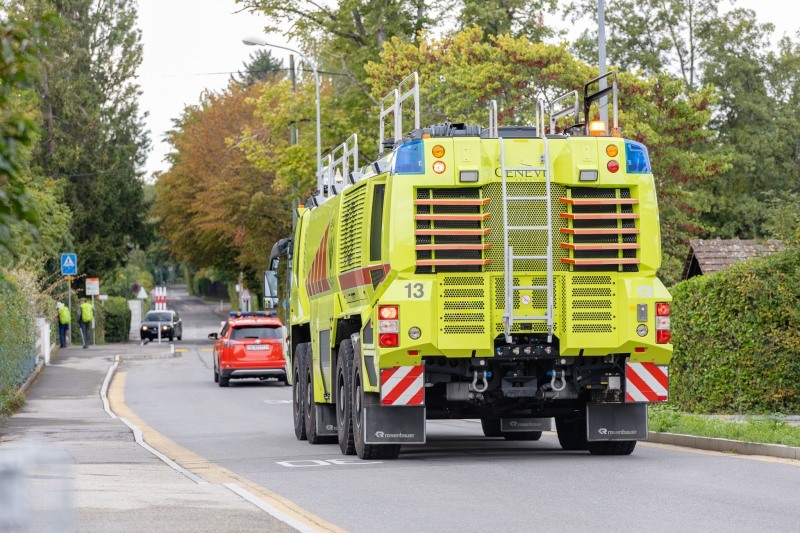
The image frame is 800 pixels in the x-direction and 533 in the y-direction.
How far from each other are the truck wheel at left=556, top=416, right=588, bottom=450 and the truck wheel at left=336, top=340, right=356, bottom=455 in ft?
7.98

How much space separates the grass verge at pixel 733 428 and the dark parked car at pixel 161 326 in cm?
5035

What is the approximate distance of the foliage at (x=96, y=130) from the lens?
68.9 metres

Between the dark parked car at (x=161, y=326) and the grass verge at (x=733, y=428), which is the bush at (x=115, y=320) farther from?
the grass verge at (x=733, y=428)

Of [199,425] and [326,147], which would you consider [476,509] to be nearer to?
[199,425]

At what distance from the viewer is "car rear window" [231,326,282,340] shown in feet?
116

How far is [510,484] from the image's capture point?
42.4ft

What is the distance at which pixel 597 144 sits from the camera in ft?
49.6

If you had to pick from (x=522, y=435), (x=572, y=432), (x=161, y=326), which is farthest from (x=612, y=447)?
(x=161, y=326)

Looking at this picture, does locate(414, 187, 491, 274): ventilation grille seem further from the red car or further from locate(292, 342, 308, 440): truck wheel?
the red car

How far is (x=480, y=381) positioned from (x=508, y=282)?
1160 mm

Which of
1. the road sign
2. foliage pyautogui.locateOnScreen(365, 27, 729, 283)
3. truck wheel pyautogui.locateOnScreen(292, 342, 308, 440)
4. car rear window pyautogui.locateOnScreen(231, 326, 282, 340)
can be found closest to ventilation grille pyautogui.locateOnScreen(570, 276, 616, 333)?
truck wheel pyautogui.locateOnScreen(292, 342, 308, 440)

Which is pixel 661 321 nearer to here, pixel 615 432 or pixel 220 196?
pixel 615 432

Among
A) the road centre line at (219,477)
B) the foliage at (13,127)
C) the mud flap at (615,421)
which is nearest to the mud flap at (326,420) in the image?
the road centre line at (219,477)

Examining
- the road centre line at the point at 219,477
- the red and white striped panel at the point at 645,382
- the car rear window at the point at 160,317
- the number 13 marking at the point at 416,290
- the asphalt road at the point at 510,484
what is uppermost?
the car rear window at the point at 160,317
